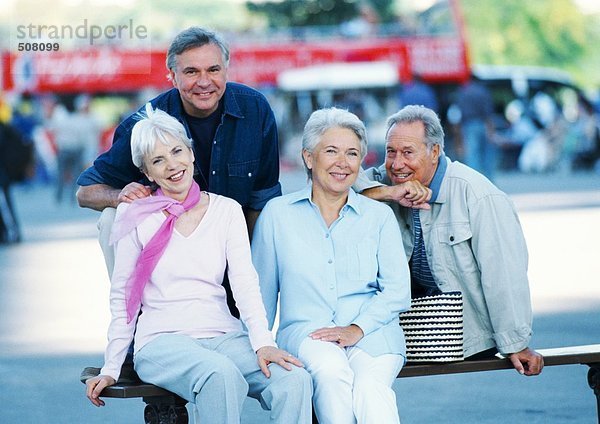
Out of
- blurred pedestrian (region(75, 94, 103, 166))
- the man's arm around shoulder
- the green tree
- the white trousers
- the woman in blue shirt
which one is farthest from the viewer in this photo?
the green tree

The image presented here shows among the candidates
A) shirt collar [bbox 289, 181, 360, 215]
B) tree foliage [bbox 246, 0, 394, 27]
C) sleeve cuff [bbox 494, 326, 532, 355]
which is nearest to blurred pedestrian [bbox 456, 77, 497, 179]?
sleeve cuff [bbox 494, 326, 532, 355]

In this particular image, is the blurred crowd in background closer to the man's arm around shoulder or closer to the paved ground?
the paved ground

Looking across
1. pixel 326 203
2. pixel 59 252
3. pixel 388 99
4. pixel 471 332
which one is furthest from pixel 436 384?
pixel 388 99

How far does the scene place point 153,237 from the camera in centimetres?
445

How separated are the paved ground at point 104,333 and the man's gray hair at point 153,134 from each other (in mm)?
2092

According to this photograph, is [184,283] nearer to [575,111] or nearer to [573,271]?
[573,271]

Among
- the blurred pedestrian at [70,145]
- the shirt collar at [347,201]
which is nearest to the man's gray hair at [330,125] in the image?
the shirt collar at [347,201]

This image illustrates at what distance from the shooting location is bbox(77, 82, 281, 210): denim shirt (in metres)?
5.09

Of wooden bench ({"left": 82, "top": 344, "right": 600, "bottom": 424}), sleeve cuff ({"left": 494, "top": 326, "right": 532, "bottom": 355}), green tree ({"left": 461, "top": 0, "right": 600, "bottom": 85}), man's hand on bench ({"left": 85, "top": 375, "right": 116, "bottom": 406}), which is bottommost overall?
wooden bench ({"left": 82, "top": 344, "right": 600, "bottom": 424})

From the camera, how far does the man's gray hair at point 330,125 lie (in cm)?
475

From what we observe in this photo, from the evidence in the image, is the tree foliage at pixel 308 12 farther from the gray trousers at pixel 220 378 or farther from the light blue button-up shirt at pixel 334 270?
the gray trousers at pixel 220 378

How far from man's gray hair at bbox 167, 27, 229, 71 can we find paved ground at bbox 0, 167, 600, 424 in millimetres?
2091

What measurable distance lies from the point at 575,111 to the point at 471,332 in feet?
95.2

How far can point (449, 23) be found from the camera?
3484 centimetres
